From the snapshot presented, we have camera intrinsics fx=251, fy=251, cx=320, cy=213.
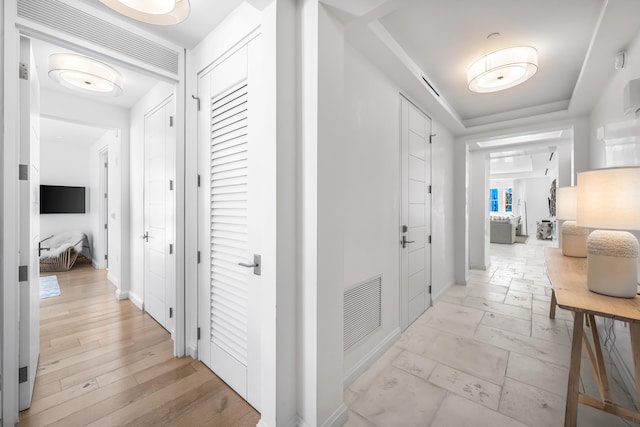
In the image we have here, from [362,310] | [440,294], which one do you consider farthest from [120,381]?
[440,294]

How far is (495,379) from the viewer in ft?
6.33

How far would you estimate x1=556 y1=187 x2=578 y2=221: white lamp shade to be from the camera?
96.0 inches

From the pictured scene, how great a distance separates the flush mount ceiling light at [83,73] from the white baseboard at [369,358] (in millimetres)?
3513

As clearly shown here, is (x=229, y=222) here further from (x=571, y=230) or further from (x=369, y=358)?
(x=571, y=230)

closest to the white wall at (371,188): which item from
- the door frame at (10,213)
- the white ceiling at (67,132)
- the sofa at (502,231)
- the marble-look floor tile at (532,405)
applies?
the marble-look floor tile at (532,405)

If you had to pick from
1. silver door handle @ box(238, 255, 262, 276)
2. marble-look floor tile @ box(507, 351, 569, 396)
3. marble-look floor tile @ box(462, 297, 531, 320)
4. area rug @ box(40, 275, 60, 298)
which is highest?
silver door handle @ box(238, 255, 262, 276)

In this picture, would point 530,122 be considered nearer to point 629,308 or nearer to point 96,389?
point 629,308

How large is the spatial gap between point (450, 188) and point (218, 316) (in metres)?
3.89

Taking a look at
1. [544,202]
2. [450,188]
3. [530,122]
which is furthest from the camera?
[544,202]

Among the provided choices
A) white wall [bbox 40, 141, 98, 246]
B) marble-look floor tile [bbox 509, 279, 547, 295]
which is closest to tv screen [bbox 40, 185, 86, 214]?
white wall [bbox 40, 141, 98, 246]

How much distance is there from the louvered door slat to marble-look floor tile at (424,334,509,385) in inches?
67.9

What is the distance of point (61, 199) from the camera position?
5.72 metres

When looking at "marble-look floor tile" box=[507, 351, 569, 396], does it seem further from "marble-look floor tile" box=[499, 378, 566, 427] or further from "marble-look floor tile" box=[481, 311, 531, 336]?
"marble-look floor tile" box=[481, 311, 531, 336]

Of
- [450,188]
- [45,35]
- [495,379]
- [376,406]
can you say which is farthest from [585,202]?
[45,35]
